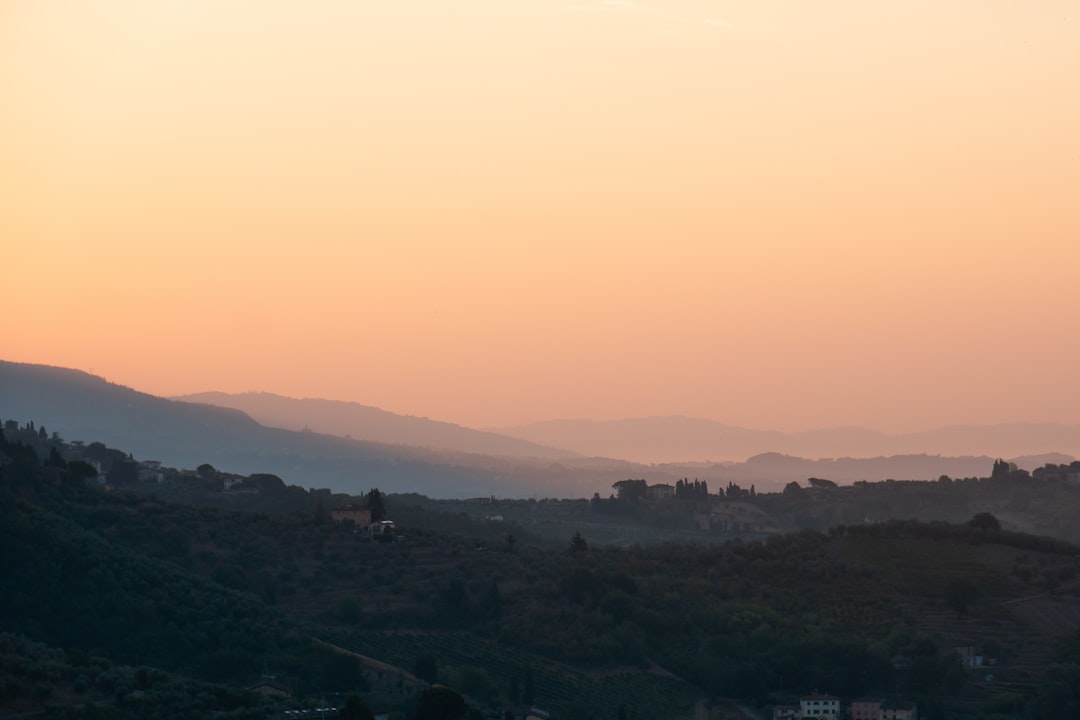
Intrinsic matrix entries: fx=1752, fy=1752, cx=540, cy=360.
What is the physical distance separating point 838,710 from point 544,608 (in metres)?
10.3

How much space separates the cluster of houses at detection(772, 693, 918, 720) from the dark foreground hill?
914 millimetres

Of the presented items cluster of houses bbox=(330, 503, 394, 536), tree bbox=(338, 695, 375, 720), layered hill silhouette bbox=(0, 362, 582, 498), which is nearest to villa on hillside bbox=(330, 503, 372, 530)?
cluster of houses bbox=(330, 503, 394, 536)

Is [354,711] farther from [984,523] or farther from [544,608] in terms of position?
[984,523]

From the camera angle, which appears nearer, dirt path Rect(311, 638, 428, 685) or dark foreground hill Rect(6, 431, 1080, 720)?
dirt path Rect(311, 638, 428, 685)

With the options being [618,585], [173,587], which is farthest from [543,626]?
[173,587]

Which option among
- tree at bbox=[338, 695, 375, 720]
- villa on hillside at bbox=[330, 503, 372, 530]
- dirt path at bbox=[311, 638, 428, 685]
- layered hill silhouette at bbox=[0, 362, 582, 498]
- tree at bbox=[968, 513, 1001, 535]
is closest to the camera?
tree at bbox=[338, 695, 375, 720]

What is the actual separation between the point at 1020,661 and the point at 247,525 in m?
24.4

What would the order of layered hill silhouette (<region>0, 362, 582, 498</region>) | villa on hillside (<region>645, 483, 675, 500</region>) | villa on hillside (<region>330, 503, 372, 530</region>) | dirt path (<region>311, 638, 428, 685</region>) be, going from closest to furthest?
1. dirt path (<region>311, 638, 428, 685</region>)
2. villa on hillside (<region>330, 503, 372, 530</region>)
3. villa on hillside (<region>645, 483, 675, 500</region>)
4. layered hill silhouette (<region>0, 362, 582, 498</region>)

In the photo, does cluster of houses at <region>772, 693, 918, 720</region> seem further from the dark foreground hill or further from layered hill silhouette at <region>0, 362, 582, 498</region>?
layered hill silhouette at <region>0, 362, 582, 498</region>

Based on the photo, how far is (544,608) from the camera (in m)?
48.9

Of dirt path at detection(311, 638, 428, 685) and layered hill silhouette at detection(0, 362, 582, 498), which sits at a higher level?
layered hill silhouette at detection(0, 362, 582, 498)

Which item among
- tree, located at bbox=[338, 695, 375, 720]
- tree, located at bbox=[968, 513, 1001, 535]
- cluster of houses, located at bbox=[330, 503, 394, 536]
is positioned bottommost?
tree, located at bbox=[338, 695, 375, 720]

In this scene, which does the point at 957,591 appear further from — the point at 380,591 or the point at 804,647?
the point at 380,591

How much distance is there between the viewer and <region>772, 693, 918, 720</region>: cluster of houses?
133ft
